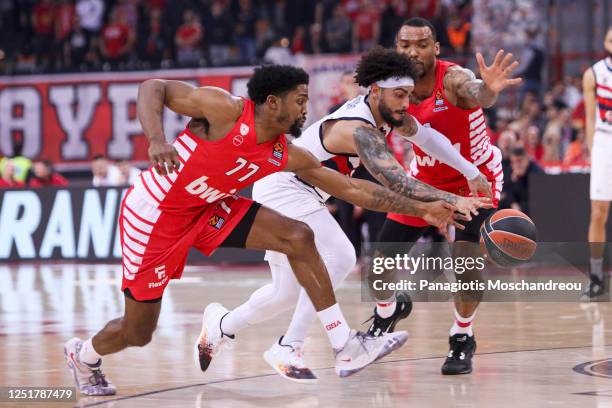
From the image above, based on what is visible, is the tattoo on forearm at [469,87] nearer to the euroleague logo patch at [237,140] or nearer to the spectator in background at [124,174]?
the euroleague logo patch at [237,140]

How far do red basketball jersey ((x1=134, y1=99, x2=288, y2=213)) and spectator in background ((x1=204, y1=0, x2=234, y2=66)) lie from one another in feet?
49.8

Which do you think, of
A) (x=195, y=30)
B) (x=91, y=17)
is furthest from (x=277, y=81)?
(x=91, y=17)

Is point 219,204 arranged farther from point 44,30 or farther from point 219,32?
point 44,30

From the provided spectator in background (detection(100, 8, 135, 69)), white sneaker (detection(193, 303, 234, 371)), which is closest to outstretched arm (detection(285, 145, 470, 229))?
white sneaker (detection(193, 303, 234, 371))

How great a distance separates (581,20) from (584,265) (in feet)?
23.5

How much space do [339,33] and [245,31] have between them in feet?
6.19

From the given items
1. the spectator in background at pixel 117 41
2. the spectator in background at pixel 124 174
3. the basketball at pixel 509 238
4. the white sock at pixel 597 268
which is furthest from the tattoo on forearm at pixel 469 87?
the spectator in background at pixel 117 41

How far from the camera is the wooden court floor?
680 cm

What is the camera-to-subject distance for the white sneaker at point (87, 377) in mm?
7047

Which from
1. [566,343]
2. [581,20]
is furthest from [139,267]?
[581,20]

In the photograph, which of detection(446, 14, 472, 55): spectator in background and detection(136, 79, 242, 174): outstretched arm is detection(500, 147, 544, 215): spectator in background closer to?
detection(446, 14, 472, 55): spectator in background

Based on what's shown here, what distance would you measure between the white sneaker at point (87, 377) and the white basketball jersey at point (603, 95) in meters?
5.97

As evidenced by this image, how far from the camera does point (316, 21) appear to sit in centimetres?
2234

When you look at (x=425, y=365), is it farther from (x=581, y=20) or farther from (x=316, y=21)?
(x=316, y=21)
